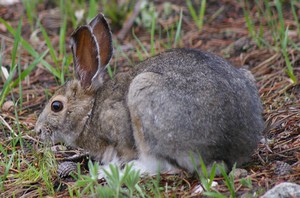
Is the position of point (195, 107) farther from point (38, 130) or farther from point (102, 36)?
point (38, 130)

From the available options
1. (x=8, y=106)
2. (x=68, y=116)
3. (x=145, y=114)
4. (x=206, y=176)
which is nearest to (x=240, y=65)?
(x=68, y=116)

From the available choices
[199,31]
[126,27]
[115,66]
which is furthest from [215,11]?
[115,66]

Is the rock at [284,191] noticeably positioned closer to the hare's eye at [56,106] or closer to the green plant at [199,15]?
the hare's eye at [56,106]

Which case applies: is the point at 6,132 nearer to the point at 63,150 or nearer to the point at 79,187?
the point at 63,150

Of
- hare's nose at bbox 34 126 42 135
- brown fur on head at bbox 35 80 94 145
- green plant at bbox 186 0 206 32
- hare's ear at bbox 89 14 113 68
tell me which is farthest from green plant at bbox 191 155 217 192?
green plant at bbox 186 0 206 32

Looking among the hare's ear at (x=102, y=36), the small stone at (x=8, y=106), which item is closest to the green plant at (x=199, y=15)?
the hare's ear at (x=102, y=36)
